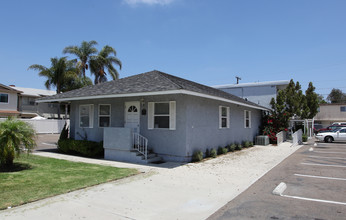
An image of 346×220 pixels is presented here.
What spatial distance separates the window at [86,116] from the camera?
13.2 metres

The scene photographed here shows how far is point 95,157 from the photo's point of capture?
11.7 meters

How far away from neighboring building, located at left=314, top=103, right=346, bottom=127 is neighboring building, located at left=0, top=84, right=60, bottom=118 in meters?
45.7

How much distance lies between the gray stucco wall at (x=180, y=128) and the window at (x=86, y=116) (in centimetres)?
23

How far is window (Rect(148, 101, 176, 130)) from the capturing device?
1054 centimetres

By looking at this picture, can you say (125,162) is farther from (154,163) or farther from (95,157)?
(95,157)

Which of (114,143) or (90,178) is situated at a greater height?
(114,143)

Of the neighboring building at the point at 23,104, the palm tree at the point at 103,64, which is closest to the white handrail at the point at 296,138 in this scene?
the palm tree at the point at 103,64

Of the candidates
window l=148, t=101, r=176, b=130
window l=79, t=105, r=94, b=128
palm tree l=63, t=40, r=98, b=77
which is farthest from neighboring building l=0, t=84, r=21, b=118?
window l=148, t=101, r=176, b=130

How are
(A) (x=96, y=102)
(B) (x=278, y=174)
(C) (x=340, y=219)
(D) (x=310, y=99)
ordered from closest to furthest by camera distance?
(C) (x=340, y=219)
(B) (x=278, y=174)
(A) (x=96, y=102)
(D) (x=310, y=99)

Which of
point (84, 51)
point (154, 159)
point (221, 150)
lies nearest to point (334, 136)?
point (221, 150)

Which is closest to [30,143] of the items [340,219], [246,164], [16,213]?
[16,213]

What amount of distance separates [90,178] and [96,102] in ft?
21.5

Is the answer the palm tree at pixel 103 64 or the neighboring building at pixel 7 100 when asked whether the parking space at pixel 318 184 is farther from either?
the neighboring building at pixel 7 100

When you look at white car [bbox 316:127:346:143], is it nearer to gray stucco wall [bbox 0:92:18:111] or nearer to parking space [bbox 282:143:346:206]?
parking space [bbox 282:143:346:206]
